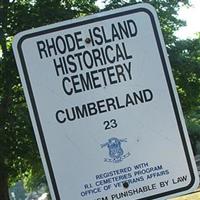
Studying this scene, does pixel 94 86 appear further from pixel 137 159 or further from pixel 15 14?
pixel 15 14

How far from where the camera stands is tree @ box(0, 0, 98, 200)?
17.8m

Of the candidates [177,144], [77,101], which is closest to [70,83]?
[77,101]

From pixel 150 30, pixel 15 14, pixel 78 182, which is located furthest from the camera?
pixel 15 14

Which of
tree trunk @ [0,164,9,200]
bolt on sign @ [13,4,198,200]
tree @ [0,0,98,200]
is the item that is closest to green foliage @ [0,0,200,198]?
tree @ [0,0,98,200]

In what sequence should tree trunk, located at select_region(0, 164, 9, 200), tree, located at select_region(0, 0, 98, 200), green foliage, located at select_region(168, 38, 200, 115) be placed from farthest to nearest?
tree trunk, located at select_region(0, 164, 9, 200), green foliage, located at select_region(168, 38, 200, 115), tree, located at select_region(0, 0, 98, 200)

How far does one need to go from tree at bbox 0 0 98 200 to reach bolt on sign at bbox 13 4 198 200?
1484 cm

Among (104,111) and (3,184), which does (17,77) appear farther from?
(104,111)

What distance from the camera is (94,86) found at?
2.39 metres

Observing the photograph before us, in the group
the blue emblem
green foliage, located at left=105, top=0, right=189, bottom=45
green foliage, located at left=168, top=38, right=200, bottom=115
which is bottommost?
the blue emblem

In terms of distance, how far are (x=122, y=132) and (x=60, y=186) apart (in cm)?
32

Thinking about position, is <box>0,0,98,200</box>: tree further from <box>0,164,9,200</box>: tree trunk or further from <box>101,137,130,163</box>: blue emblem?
<box>101,137,130,163</box>: blue emblem

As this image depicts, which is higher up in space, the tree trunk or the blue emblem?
the blue emblem

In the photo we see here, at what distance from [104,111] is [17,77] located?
16.3 meters

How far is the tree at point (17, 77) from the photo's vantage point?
699 inches
